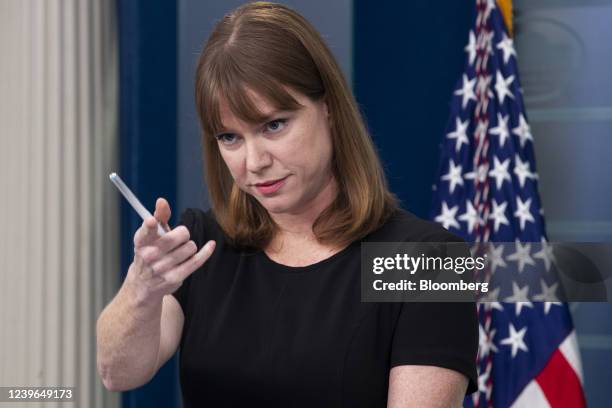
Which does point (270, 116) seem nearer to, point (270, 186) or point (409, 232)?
point (270, 186)

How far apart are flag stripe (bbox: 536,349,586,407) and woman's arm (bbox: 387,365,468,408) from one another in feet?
4.94

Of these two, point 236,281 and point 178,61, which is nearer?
point 236,281

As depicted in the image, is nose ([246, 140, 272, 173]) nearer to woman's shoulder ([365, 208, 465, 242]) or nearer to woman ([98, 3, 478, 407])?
woman ([98, 3, 478, 407])

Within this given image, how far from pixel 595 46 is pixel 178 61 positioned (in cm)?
156

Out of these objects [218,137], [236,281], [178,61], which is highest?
[178,61]

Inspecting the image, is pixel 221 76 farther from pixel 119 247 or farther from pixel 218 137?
pixel 119 247

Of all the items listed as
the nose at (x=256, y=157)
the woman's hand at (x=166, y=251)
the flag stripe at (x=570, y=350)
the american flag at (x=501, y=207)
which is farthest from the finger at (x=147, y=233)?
the flag stripe at (x=570, y=350)

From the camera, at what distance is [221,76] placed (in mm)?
1391

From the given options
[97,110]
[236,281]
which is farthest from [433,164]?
[236,281]

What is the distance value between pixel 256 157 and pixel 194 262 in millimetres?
282

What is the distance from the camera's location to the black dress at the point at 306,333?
4.56 ft
